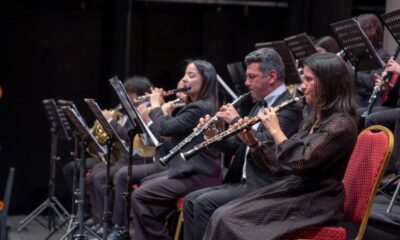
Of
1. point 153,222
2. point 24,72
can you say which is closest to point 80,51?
point 24,72

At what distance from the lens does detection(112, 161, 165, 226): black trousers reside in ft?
19.4

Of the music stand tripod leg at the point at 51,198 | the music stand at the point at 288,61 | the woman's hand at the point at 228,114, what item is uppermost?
the music stand at the point at 288,61

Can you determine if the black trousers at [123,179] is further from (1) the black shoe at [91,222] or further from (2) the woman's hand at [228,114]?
(2) the woman's hand at [228,114]

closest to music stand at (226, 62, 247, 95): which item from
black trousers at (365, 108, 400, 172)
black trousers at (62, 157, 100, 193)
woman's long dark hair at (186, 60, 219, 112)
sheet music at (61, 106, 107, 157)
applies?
woman's long dark hair at (186, 60, 219, 112)

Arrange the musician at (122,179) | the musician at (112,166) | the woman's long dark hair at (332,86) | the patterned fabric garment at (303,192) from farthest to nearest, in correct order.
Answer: the musician at (112,166)
the musician at (122,179)
the woman's long dark hair at (332,86)
the patterned fabric garment at (303,192)

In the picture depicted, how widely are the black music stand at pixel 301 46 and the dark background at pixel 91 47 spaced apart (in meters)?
2.45

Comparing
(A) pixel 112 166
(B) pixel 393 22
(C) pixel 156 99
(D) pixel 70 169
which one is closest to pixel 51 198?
(D) pixel 70 169

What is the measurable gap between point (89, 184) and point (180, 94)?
87.5 inches

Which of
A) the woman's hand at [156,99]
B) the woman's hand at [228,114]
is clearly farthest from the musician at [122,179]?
the woman's hand at [228,114]

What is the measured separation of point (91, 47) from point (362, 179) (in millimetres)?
5451

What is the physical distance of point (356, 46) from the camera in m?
5.14

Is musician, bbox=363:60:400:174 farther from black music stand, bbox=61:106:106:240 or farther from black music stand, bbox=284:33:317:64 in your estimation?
black music stand, bbox=61:106:106:240

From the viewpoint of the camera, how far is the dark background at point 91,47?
26.9 ft

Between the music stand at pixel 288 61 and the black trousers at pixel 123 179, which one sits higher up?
the music stand at pixel 288 61
